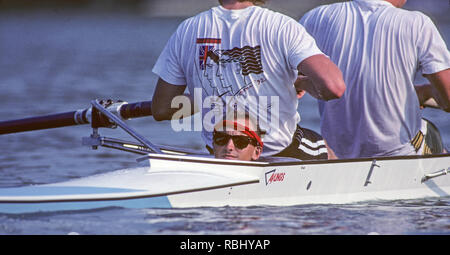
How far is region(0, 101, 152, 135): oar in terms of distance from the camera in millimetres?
8195

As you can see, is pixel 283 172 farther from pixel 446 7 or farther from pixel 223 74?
pixel 446 7

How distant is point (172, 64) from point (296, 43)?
0.95 meters

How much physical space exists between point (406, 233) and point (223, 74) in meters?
1.68

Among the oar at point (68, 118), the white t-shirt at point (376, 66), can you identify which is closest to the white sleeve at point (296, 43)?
the white t-shirt at point (376, 66)

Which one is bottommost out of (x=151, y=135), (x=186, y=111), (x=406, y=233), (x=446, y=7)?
(x=446, y=7)

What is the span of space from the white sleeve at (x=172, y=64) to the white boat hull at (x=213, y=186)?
0.61 meters

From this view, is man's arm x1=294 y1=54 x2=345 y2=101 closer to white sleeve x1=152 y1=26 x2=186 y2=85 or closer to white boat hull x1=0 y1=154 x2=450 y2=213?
white boat hull x1=0 y1=154 x2=450 y2=213

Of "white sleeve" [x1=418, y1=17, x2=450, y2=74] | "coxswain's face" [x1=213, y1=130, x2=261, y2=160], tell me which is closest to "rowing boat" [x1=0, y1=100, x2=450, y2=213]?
"coxswain's face" [x1=213, y1=130, x2=261, y2=160]

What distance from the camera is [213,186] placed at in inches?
257

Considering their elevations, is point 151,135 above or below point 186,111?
below

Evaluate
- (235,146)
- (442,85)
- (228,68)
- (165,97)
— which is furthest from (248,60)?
(442,85)

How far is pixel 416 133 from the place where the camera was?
25.2 feet
